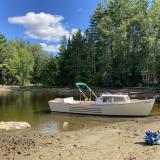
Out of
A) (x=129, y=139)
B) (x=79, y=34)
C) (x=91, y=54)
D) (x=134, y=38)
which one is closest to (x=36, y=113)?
(x=129, y=139)

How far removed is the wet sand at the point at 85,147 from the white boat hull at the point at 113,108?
9.79 metres

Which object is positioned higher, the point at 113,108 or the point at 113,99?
the point at 113,99

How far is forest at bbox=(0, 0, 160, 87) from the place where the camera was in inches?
2576

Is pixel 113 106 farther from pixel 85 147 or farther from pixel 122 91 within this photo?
pixel 122 91

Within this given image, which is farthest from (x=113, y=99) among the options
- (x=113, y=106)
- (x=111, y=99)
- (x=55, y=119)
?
(x=55, y=119)

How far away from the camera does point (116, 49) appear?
235ft

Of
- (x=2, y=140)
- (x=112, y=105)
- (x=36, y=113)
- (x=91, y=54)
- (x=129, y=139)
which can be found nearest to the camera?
(x=129, y=139)

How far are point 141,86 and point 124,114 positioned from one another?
1363 inches

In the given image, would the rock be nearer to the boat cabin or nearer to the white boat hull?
the white boat hull

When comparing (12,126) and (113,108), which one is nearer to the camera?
(12,126)

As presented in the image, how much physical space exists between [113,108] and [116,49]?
133ft

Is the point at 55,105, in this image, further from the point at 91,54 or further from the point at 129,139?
the point at 91,54

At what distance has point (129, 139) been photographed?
A: 60.5 ft

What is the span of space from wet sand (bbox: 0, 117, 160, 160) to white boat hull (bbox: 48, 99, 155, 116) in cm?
979
